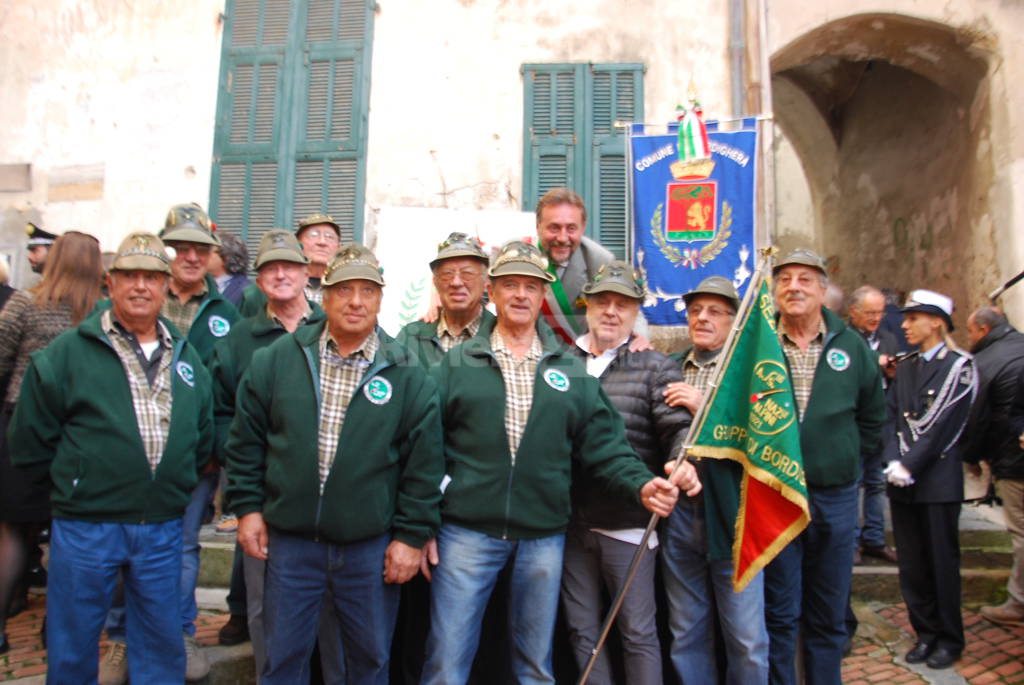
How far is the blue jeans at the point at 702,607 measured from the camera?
126 inches

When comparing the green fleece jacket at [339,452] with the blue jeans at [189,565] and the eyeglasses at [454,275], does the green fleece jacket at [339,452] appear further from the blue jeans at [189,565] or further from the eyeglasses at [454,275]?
the blue jeans at [189,565]

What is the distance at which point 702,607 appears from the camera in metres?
3.27

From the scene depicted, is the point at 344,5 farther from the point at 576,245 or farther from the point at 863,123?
the point at 863,123

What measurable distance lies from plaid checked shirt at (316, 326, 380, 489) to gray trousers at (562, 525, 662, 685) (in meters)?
1.12

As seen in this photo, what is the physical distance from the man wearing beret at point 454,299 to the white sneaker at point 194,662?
1.71 meters

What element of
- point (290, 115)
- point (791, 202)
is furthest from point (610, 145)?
point (791, 202)

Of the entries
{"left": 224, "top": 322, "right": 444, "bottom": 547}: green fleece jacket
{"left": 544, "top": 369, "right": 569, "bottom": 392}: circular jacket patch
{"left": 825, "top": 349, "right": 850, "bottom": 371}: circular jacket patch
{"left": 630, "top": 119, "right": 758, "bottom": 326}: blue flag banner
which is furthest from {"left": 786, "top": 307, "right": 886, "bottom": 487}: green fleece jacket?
{"left": 630, "top": 119, "right": 758, "bottom": 326}: blue flag banner

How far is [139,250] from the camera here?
3.13 m

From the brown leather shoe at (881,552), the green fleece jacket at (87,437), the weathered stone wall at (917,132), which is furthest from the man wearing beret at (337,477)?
the weathered stone wall at (917,132)

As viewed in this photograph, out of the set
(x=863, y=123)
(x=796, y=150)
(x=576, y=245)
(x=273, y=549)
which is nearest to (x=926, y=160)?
(x=863, y=123)

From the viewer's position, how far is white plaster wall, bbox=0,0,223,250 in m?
7.20

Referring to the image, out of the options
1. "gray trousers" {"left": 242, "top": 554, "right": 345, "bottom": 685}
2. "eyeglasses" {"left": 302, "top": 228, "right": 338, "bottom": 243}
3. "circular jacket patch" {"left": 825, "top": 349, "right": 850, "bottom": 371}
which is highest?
"eyeglasses" {"left": 302, "top": 228, "right": 338, "bottom": 243}

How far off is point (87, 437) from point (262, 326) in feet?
3.04

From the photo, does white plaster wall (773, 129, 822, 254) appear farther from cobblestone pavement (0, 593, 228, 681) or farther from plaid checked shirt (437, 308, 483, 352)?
cobblestone pavement (0, 593, 228, 681)
